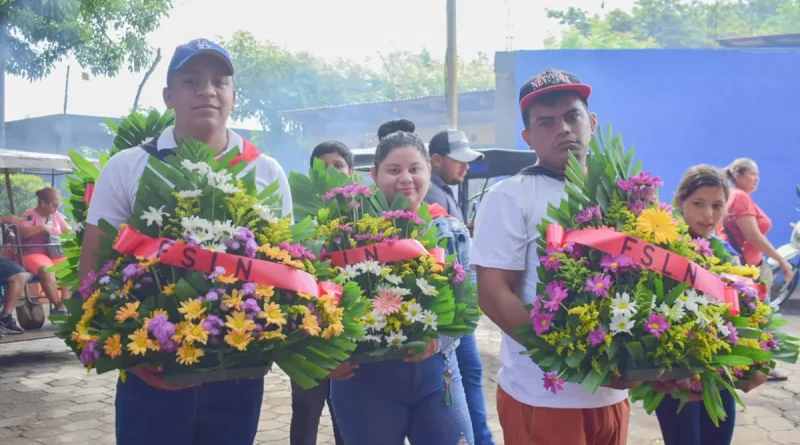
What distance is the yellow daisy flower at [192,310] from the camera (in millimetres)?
2445

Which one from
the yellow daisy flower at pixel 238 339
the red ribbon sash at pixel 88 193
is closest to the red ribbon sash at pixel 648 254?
the yellow daisy flower at pixel 238 339

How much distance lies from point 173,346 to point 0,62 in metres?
18.5

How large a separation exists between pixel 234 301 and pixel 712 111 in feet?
57.5

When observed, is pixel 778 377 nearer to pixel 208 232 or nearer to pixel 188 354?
pixel 208 232

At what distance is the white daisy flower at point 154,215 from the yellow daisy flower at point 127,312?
0.28 metres

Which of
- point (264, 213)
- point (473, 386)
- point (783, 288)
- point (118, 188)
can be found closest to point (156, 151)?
point (118, 188)

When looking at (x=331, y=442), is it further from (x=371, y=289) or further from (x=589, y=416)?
(x=589, y=416)

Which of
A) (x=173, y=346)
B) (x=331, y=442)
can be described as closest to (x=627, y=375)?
(x=173, y=346)

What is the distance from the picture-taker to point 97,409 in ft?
23.0

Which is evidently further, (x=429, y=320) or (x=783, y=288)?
(x=783, y=288)

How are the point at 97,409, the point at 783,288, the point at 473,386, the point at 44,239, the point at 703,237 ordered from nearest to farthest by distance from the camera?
1. the point at 703,237
2. the point at 473,386
3. the point at 97,409
4. the point at 44,239
5. the point at 783,288

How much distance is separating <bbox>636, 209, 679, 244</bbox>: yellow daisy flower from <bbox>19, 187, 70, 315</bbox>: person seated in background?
836cm

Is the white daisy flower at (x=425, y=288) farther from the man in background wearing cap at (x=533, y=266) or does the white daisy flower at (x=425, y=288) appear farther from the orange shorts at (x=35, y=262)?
the orange shorts at (x=35, y=262)

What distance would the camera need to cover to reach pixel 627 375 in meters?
2.47
